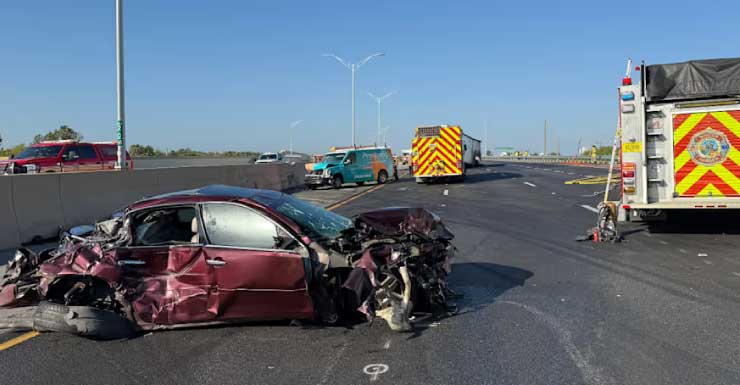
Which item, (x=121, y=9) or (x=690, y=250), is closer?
(x=690, y=250)

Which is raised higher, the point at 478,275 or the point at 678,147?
the point at 678,147

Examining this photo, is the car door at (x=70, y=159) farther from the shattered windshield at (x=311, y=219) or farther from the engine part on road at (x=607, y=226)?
the engine part on road at (x=607, y=226)

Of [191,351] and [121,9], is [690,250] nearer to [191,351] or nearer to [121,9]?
[191,351]

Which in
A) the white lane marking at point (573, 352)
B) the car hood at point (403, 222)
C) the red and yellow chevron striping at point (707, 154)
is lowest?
the white lane marking at point (573, 352)

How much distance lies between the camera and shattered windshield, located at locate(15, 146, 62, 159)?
2039 centimetres

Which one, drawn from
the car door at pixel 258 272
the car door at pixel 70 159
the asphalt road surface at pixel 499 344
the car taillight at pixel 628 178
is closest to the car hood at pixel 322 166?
the car door at pixel 70 159

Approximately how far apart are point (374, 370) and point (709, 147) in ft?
26.4

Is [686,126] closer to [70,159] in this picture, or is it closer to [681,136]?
[681,136]

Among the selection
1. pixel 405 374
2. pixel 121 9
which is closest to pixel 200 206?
pixel 405 374

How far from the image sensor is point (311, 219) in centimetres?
626

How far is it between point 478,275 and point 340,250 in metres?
2.80

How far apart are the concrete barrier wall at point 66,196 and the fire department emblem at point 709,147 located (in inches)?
375

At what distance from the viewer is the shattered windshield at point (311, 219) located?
19.5 feet

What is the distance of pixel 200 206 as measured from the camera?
5.96 meters
